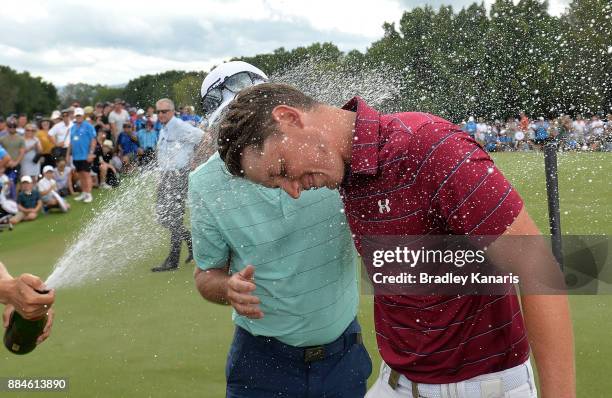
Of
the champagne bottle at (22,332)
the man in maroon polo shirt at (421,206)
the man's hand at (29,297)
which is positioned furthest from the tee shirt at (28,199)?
the man in maroon polo shirt at (421,206)

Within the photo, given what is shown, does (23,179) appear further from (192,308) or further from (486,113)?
Result: (486,113)

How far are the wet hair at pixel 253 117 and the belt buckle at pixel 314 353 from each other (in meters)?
0.89

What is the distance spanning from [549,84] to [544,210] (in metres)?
2.61

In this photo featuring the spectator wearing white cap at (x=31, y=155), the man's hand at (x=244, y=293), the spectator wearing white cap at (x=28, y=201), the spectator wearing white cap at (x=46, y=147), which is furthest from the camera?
the spectator wearing white cap at (x=46, y=147)

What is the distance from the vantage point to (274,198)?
257 cm

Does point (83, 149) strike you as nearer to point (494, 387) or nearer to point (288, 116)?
point (288, 116)

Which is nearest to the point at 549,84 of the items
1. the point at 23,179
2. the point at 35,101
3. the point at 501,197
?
the point at 23,179

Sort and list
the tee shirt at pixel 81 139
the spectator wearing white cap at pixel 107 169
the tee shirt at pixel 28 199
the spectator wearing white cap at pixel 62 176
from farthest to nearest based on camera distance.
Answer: the spectator wearing white cap at pixel 107 169 → the spectator wearing white cap at pixel 62 176 → the tee shirt at pixel 81 139 → the tee shirt at pixel 28 199

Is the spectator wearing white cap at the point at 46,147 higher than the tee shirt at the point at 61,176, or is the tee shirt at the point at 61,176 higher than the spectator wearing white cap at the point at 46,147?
the spectator wearing white cap at the point at 46,147

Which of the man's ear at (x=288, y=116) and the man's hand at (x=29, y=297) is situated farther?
the man's hand at (x=29, y=297)

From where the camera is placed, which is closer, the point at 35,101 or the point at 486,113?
the point at 486,113

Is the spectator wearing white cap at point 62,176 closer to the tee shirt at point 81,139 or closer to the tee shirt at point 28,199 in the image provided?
the tee shirt at point 81,139

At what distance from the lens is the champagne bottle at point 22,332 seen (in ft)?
9.13

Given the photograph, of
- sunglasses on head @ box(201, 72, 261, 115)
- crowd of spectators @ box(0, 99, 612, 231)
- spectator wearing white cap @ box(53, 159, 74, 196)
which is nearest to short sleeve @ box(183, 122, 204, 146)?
crowd of spectators @ box(0, 99, 612, 231)
